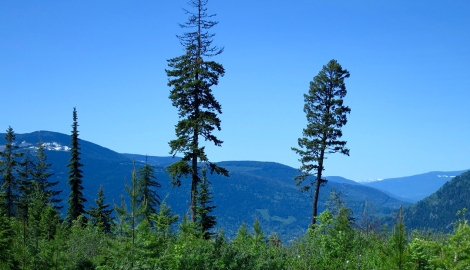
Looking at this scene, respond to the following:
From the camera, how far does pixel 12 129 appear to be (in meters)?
47.1

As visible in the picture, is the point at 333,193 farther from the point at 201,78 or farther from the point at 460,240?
the point at 460,240

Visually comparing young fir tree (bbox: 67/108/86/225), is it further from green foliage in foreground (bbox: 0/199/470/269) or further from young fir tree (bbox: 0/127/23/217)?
green foliage in foreground (bbox: 0/199/470/269)

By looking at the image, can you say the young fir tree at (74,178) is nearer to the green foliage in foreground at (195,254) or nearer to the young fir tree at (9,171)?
the young fir tree at (9,171)

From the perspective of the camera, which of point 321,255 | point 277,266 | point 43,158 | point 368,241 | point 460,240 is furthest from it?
point 43,158

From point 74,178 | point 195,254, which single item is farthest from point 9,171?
point 195,254

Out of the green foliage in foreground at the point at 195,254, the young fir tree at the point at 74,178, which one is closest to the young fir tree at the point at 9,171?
the young fir tree at the point at 74,178

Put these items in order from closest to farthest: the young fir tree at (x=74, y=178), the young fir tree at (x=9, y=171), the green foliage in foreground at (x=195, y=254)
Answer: the green foliage in foreground at (x=195, y=254), the young fir tree at (x=9, y=171), the young fir tree at (x=74, y=178)

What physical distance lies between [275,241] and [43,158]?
39216 millimetres

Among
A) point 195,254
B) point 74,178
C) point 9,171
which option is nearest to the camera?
point 195,254

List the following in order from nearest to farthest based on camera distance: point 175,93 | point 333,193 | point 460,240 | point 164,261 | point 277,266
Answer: point 460,240, point 164,261, point 277,266, point 175,93, point 333,193

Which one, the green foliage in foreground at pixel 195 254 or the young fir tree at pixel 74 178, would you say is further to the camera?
the young fir tree at pixel 74 178

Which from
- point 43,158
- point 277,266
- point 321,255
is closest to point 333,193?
point 43,158

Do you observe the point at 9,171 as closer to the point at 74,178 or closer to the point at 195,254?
the point at 74,178

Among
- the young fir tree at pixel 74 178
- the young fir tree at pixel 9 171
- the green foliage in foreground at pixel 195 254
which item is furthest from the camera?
the young fir tree at pixel 74 178
